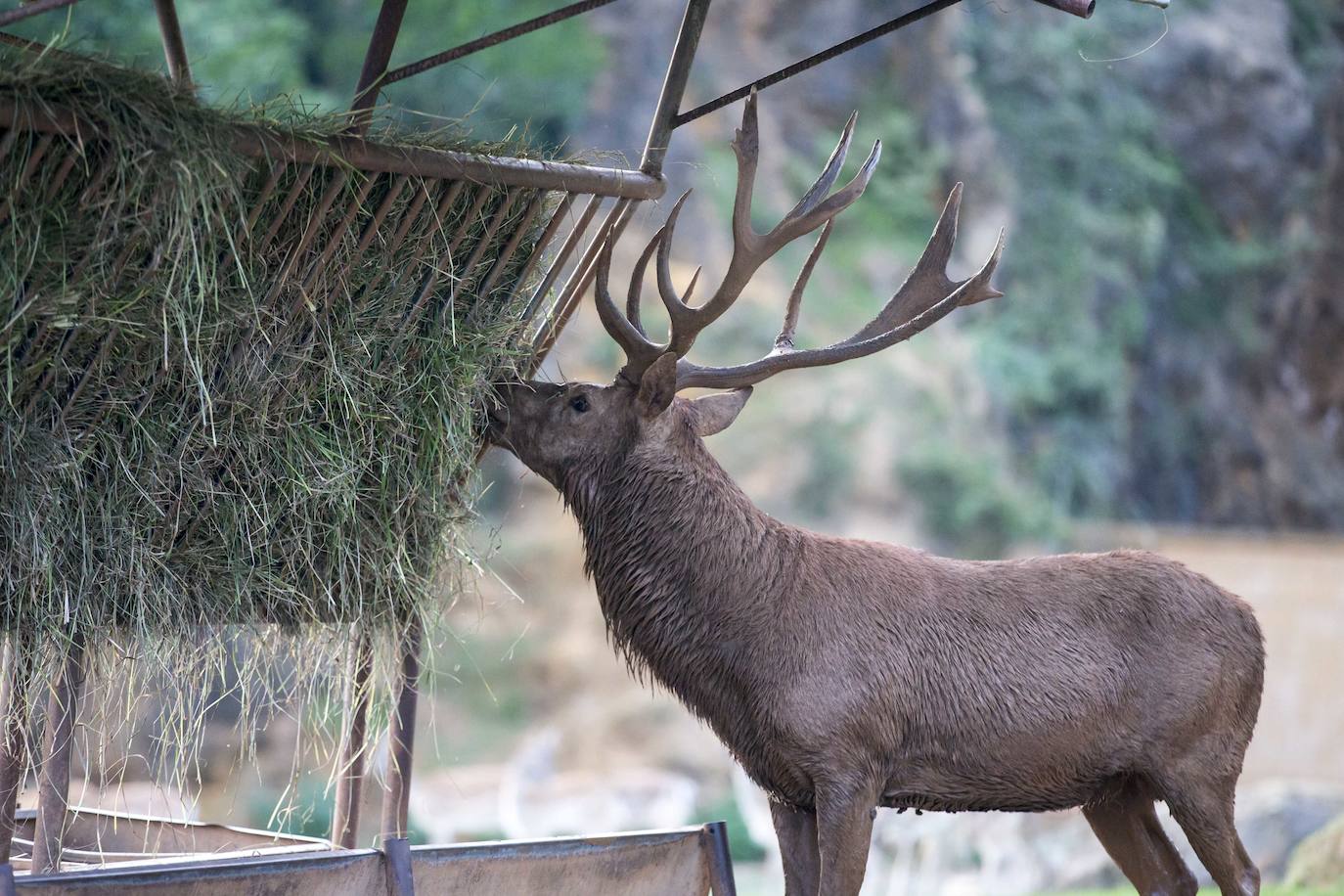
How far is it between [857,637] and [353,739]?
5.22 feet

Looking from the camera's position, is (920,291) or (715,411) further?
(920,291)

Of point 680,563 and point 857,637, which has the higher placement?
point 680,563

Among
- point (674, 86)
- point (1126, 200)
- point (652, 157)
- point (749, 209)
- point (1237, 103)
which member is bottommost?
point (749, 209)

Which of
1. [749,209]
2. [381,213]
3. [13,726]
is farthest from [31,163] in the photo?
[749,209]

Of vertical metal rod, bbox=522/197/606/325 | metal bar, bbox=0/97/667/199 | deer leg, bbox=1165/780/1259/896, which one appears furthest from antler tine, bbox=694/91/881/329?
deer leg, bbox=1165/780/1259/896

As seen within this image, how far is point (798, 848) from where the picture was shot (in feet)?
14.0

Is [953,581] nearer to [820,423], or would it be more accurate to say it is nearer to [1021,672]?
[1021,672]

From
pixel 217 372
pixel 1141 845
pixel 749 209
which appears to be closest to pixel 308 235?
pixel 217 372

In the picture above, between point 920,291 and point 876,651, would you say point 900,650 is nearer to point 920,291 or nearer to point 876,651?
point 876,651

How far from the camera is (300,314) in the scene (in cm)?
378

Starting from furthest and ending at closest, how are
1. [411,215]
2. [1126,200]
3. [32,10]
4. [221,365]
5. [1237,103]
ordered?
[1237,103] < [1126,200] < [411,215] < [221,365] < [32,10]

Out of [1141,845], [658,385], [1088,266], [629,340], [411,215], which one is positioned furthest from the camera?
[1088,266]

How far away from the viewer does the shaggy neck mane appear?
13.8ft

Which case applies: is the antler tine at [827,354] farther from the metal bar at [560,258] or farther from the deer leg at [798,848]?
the deer leg at [798,848]
